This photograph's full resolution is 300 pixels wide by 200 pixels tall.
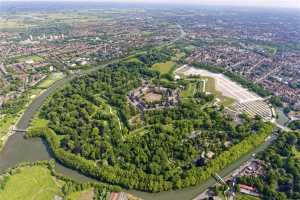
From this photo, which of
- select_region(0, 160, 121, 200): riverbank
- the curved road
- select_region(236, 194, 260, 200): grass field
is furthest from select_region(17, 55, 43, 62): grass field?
select_region(236, 194, 260, 200): grass field

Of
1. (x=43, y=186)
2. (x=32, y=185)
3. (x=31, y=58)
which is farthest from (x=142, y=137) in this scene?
(x=31, y=58)

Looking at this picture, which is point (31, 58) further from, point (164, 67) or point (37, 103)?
point (164, 67)

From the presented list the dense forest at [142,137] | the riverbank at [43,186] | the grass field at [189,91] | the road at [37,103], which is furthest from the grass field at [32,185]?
the grass field at [189,91]

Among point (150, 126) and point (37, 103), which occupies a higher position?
point (150, 126)

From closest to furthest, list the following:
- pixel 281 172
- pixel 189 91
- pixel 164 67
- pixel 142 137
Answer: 1. pixel 281 172
2. pixel 142 137
3. pixel 189 91
4. pixel 164 67

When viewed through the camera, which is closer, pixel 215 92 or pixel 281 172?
pixel 281 172

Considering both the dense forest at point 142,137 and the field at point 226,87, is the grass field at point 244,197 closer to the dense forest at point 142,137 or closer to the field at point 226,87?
the dense forest at point 142,137

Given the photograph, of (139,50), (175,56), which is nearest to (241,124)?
(175,56)
